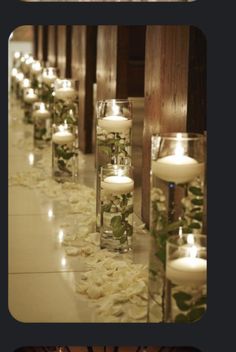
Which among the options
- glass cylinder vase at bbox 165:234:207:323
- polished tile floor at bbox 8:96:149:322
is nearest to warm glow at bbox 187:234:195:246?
glass cylinder vase at bbox 165:234:207:323

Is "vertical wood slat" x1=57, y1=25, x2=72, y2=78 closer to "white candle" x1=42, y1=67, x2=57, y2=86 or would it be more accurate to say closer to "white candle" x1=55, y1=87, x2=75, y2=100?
"white candle" x1=42, y1=67, x2=57, y2=86

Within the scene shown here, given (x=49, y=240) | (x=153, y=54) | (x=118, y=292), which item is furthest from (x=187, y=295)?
(x=153, y=54)

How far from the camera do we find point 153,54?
5.20 ft

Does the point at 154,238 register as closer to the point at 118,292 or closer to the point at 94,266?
the point at 118,292

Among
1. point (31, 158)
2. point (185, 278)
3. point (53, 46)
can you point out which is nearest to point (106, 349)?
point (185, 278)

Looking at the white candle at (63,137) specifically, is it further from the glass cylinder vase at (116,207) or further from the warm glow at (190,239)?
the warm glow at (190,239)

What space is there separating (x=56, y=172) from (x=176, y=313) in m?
1.33

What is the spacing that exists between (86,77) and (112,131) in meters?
1.19

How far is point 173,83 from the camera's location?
4.62 ft

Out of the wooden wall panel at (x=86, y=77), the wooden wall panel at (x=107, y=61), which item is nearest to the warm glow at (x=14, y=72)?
the wooden wall panel at (x=86, y=77)

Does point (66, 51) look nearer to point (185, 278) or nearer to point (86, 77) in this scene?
point (86, 77)

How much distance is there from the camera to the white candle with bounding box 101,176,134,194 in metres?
1.41

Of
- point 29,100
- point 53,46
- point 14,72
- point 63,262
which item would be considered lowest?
point 63,262

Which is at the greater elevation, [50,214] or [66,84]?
[66,84]
